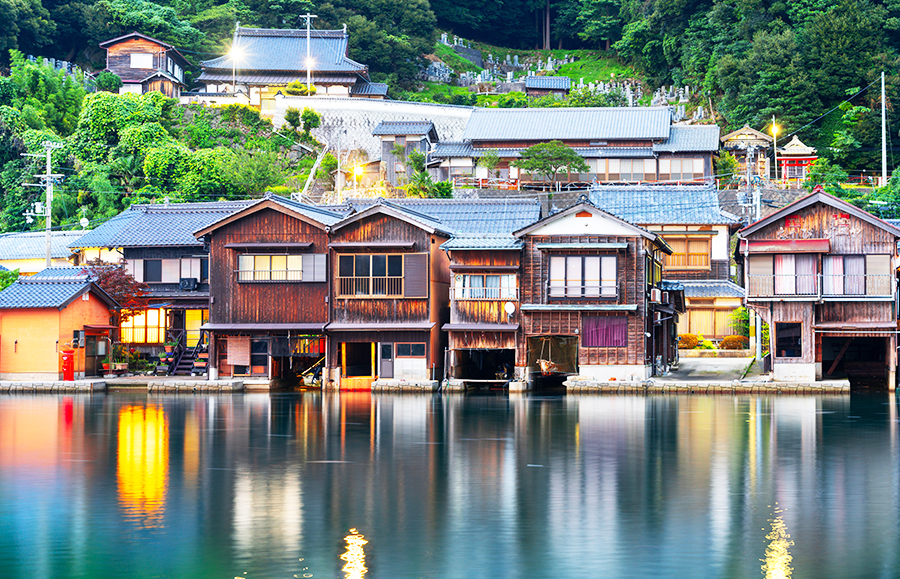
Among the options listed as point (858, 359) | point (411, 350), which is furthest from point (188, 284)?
point (858, 359)

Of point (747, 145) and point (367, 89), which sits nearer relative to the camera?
point (747, 145)

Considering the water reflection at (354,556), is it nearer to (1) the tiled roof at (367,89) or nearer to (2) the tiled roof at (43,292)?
(2) the tiled roof at (43,292)

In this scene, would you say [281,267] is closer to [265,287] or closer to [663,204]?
[265,287]

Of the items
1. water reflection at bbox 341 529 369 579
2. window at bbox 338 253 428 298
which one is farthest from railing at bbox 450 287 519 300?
water reflection at bbox 341 529 369 579

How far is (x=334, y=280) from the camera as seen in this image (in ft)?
123

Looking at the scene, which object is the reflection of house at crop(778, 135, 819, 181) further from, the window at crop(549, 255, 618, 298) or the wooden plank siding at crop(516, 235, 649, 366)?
the window at crop(549, 255, 618, 298)

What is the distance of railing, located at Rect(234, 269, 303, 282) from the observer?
38.2 meters

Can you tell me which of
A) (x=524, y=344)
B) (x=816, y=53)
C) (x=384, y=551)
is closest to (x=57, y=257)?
(x=524, y=344)

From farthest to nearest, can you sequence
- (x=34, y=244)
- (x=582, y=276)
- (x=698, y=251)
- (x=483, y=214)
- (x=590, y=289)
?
(x=34, y=244), (x=698, y=251), (x=483, y=214), (x=582, y=276), (x=590, y=289)

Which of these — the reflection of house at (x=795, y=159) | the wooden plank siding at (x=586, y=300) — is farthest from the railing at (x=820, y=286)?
the reflection of house at (x=795, y=159)

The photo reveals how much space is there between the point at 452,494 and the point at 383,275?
21.7m

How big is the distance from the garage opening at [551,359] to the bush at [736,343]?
9.20 meters

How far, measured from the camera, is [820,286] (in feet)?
113

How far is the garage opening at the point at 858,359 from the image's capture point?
37656mm
